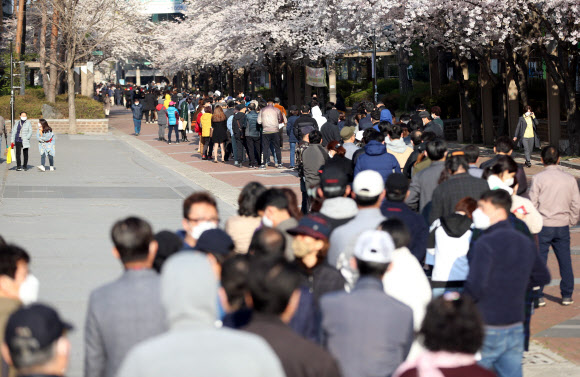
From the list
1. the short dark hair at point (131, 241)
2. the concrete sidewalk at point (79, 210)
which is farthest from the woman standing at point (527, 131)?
the short dark hair at point (131, 241)

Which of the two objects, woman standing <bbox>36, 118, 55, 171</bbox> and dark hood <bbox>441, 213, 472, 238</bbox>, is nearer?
dark hood <bbox>441, 213, 472, 238</bbox>

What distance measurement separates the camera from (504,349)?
19.6 ft

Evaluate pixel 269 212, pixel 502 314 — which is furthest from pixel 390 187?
pixel 502 314

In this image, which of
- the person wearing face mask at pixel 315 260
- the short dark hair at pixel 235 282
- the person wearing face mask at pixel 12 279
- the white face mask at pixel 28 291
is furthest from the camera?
the person wearing face mask at pixel 315 260

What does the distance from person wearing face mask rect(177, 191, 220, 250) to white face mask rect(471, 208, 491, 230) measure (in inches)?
75.9

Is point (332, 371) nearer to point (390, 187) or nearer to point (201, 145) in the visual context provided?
point (390, 187)

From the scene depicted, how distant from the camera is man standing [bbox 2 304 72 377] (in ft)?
10.9

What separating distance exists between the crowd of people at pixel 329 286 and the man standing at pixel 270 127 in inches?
523

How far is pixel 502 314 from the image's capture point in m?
5.95

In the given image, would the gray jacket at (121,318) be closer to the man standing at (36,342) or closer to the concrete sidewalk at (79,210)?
the man standing at (36,342)

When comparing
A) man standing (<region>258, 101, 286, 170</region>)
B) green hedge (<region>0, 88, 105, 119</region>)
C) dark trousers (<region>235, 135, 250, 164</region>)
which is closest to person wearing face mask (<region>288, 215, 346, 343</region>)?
man standing (<region>258, 101, 286, 170</region>)

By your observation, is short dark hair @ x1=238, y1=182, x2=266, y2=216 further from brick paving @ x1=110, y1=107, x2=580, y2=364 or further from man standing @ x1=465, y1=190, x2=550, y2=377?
brick paving @ x1=110, y1=107, x2=580, y2=364

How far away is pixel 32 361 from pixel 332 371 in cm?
121

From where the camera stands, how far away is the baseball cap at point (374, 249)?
4969mm
